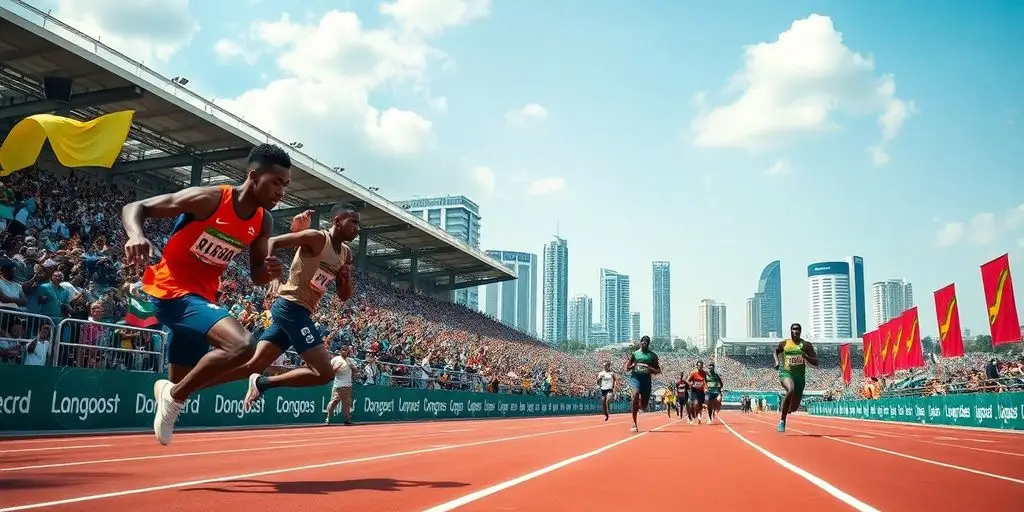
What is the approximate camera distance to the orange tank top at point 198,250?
5688mm

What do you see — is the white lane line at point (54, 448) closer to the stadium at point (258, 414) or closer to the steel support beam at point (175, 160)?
the stadium at point (258, 414)

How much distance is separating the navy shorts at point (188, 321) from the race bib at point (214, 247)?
1.01ft

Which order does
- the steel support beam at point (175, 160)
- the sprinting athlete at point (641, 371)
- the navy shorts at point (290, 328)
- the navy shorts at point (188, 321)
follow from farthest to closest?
1. the steel support beam at point (175, 160)
2. the sprinting athlete at point (641, 371)
3. the navy shorts at point (290, 328)
4. the navy shorts at point (188, 321)

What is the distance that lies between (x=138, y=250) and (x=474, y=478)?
3050 millimetres

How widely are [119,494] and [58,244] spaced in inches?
665

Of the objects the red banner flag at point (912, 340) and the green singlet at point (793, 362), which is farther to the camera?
the red banner flag at point (912, 340)

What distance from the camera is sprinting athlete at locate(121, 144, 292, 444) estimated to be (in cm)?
551

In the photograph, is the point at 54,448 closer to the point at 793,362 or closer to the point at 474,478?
the point at 474,478

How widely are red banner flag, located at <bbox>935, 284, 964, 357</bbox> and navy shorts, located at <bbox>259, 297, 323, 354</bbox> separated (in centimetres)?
2494

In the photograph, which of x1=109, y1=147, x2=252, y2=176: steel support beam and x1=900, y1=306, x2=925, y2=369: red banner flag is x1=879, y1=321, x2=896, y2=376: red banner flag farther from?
x1=109, y1=147, x2=252, y2=176: steel support beam

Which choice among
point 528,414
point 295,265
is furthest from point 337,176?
point 295,265

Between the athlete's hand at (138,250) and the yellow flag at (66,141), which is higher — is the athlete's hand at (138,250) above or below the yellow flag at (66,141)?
below

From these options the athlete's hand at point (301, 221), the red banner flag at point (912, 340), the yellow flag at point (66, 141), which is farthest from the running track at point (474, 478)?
the red banner flag at point (912, 340)

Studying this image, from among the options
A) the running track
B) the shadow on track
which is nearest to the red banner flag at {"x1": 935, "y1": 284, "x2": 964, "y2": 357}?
the running track
